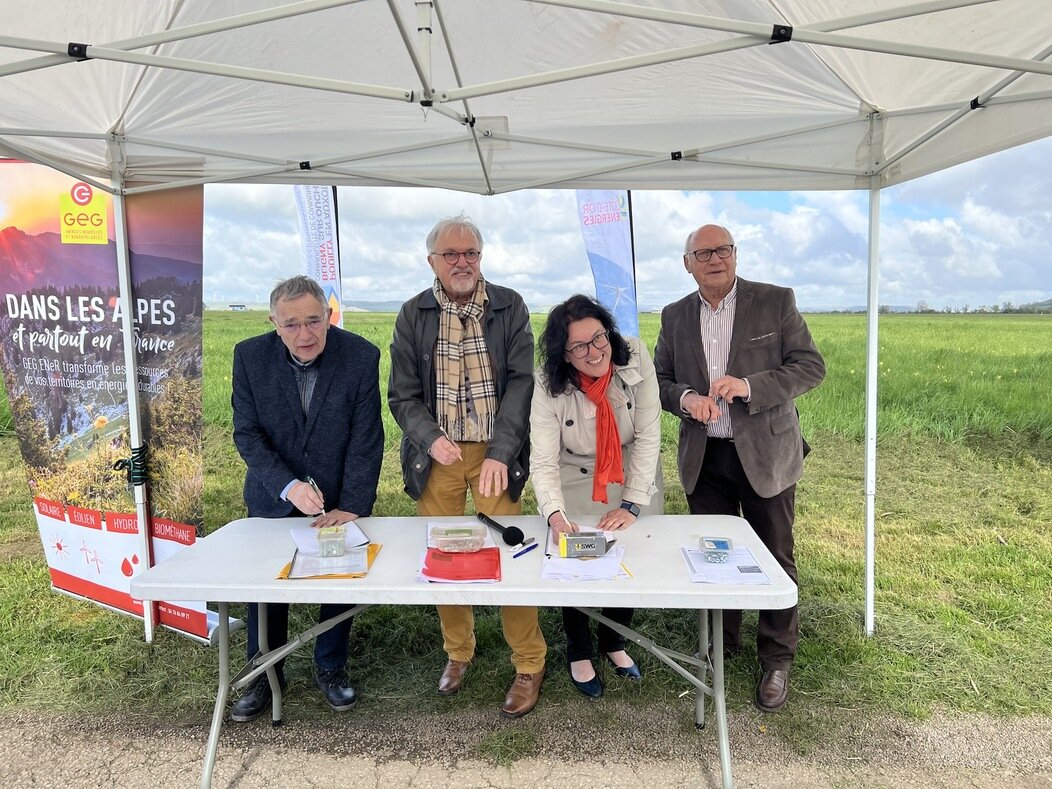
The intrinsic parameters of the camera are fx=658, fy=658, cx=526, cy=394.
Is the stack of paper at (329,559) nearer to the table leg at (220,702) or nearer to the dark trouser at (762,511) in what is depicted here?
the table leg at (220,702)

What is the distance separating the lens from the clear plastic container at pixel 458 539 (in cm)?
207

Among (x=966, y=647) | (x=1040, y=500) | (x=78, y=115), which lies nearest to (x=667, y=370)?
(x=966, y=647)

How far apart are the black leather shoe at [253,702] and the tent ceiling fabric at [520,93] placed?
7.15ft

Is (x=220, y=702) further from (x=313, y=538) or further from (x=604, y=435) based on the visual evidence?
(x=604, y=435)

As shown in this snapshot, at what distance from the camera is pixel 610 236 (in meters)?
4.71

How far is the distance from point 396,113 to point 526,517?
173 centimetres

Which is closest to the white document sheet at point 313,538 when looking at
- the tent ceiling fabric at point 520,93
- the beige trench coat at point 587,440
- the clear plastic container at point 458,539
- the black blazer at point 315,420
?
the black blazer at point 315,420

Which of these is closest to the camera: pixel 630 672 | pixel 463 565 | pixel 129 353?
pixel 463 565

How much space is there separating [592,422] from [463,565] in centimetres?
69

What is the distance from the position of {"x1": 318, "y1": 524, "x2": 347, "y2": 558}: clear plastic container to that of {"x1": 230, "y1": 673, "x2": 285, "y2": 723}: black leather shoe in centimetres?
86

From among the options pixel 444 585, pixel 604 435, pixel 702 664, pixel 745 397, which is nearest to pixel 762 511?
pixel 745 397

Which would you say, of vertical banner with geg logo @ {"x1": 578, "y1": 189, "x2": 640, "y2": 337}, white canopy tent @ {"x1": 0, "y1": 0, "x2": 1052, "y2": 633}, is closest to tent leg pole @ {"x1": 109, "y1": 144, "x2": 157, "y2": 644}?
white canopy tent @ {"x1": 0, "y1": 0, "x2": 1052, "y2": 633}

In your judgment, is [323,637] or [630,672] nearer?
[323,637]

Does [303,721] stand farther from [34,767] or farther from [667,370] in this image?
[667,370]
